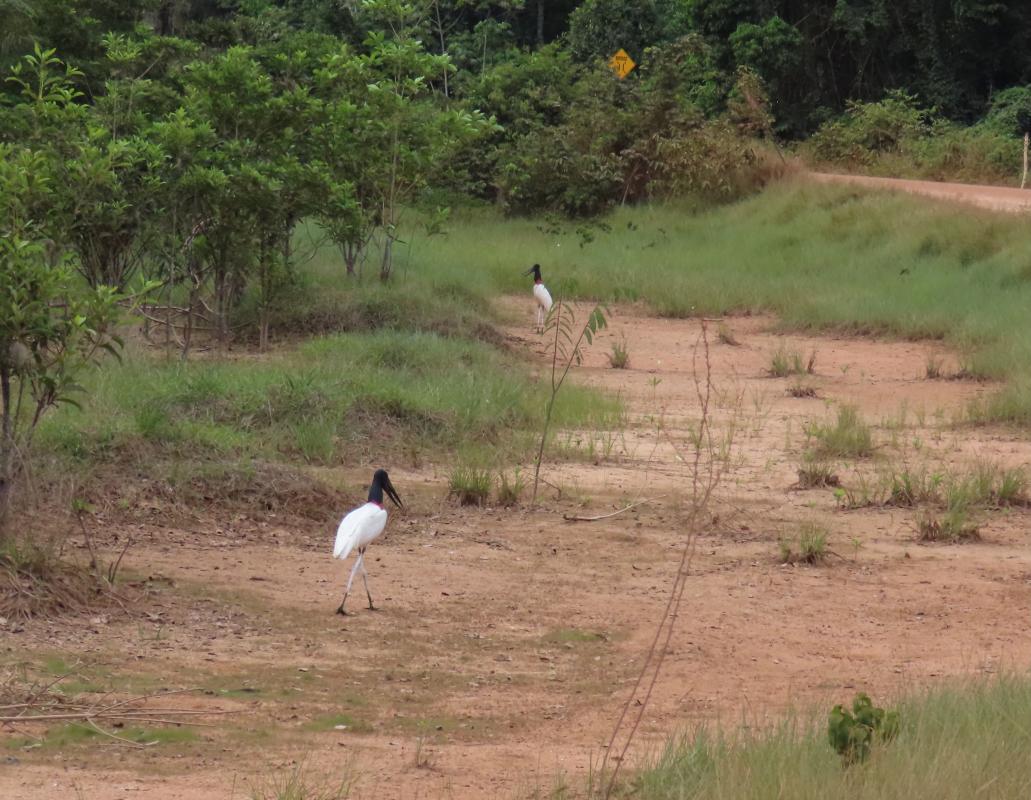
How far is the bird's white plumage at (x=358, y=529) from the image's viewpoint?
626 cm

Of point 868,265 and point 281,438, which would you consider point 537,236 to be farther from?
point 281,438

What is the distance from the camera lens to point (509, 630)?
639cm

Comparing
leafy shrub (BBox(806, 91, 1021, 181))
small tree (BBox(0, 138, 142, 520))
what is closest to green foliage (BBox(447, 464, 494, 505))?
small tree (BBox(0, 138, 142, 520))

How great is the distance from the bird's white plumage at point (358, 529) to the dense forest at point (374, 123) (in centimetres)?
128

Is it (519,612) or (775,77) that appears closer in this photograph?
(519,612)

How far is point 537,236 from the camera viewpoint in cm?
2386

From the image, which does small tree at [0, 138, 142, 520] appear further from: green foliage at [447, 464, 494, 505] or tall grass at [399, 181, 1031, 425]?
tall grass at [399, 181, 1031, 425]

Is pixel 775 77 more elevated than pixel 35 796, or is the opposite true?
pixel 775 77

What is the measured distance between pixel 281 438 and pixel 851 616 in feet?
12.6

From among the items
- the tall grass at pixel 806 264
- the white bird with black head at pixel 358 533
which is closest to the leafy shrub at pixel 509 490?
the white bird with black head at pixel 358 533

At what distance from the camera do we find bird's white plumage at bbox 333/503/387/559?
20.5 feet

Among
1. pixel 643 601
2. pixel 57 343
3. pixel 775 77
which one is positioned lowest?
pixel 643 601

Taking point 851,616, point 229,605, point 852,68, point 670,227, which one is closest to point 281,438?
point 229,605

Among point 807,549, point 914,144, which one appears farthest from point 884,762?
point 914,144
